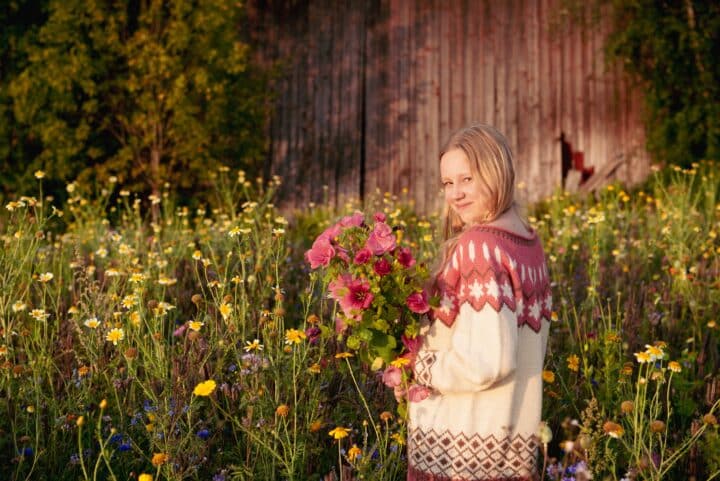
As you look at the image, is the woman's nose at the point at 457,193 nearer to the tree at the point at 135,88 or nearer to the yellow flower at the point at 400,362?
the yellow flower at the point at 400,362

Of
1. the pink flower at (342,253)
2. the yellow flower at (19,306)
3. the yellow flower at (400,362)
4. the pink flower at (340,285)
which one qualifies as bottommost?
the yellow flower at (19,306)

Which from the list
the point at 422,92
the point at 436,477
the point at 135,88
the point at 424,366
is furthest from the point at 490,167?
the point at 422,92

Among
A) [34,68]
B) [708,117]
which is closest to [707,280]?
[708,117]

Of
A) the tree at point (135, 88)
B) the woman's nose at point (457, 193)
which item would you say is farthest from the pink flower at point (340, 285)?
the tree at point (135, 88)

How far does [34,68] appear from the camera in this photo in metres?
8.82

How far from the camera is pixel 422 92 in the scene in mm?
10594

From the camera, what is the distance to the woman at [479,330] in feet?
6.70

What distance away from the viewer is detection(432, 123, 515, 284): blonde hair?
2.21 meters

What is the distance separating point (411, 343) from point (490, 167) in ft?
1.72

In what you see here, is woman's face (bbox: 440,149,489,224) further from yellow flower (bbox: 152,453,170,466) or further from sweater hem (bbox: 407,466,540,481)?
yellow flower (bbox: 152,453,170,466)

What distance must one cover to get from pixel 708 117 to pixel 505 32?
2.77 metres

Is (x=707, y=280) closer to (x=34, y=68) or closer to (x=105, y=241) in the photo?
(x=105, y=241)

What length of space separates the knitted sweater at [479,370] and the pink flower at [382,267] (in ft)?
0.56

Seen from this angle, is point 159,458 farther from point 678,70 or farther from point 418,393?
point 678,70
